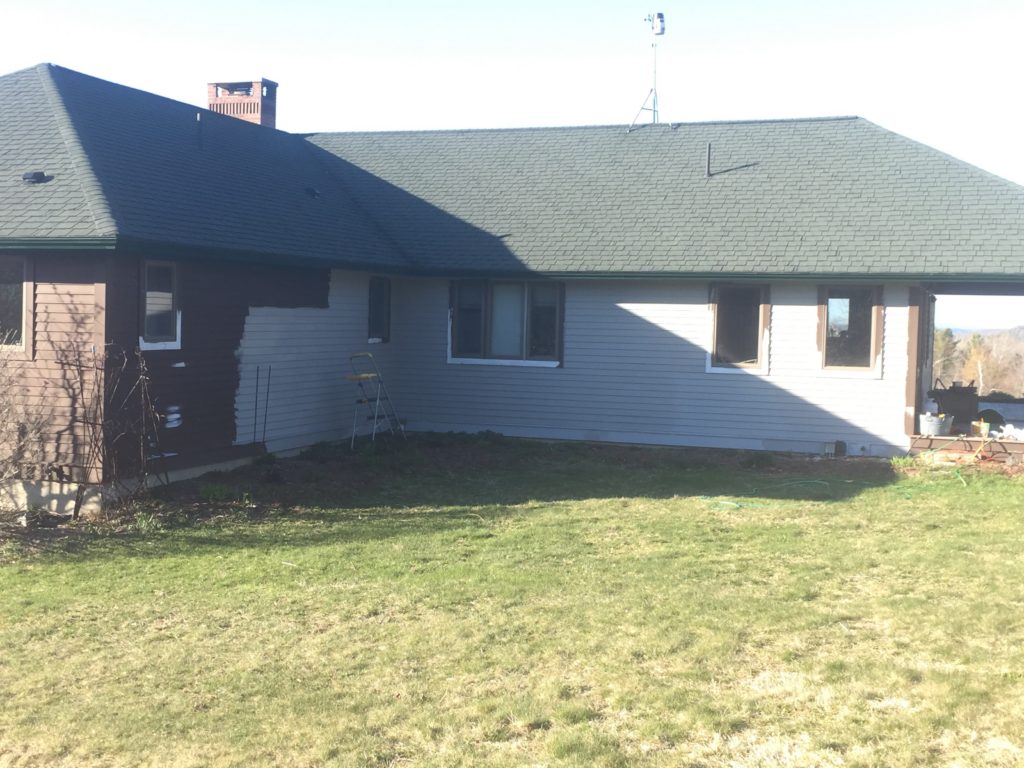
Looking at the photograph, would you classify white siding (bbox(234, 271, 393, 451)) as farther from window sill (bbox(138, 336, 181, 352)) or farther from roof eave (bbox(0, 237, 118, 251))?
roof eave (bbox(0, 237, 118, 251))

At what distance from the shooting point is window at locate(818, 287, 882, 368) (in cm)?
1530

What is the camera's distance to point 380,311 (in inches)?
688

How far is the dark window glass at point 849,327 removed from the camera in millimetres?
15320

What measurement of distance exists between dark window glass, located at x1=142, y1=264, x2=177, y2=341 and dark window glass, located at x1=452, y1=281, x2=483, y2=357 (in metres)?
5.82

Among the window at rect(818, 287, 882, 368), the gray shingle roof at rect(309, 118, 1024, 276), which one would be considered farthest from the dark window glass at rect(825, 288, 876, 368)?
the gray shingle roof at rect(309, 118, 1024, 276)

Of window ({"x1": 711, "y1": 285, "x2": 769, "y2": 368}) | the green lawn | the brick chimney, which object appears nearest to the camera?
the green lawn

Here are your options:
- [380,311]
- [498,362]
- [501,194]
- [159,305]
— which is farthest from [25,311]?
[501,194]

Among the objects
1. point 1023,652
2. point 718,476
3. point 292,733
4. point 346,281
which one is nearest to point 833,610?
point 1023,652

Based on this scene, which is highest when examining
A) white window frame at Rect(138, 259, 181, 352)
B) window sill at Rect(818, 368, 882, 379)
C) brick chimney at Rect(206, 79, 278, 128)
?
brick chimney at Rect(206, 79, 278, 128)

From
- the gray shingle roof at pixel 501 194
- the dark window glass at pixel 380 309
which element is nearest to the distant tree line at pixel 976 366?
the gray shingle roof at pixel 501 194

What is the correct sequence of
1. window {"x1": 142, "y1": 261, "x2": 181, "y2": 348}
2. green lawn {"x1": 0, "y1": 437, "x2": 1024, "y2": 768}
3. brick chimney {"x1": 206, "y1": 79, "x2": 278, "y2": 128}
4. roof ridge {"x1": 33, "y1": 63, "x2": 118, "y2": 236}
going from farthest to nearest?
brick chimney {"x1": 206, "y1": 79, "x2": 278, "y2": 128} → window {"x1": 142, "y1": 261, "x2": 181, "y2": 348} → roof ridge {"x1": 33, "y1": 63, "x2": 118, "y2": 236} → green lawn {"x1": 0, "y1": 437, "x2": 1024, "y2": 768}

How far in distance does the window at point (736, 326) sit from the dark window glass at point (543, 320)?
8.36 feet

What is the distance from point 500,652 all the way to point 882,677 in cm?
226

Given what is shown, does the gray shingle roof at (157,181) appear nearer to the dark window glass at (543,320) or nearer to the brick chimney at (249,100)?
the dark window glass at (543,320)
